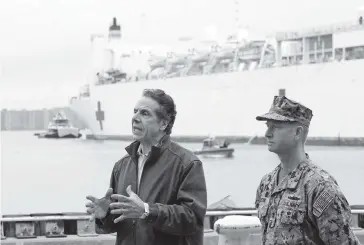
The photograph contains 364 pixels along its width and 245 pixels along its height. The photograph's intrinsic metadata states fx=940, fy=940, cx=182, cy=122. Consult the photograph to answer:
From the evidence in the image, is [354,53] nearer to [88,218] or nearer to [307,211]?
[88,218]

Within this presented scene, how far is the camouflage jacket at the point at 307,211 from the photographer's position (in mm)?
2525

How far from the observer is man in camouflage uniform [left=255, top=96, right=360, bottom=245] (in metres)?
2.53

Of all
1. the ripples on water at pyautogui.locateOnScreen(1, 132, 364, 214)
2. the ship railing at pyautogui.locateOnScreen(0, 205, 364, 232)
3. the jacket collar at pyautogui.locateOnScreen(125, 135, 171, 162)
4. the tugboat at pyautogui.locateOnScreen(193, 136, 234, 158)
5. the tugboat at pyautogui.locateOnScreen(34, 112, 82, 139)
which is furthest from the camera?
the tugboat at pyautogui.locateOnScreen(34, 112, 82, 139)

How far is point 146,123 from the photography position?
286 cm

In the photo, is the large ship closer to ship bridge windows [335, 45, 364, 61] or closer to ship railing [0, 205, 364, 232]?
ship bridge windows [335, 45, 364, 61]

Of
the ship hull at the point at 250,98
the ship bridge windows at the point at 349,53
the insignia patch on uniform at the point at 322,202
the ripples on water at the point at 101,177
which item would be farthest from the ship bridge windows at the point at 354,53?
the insignia patch on uniform at the point at 322,202

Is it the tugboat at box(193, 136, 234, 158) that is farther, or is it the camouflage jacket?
the tugboat at box(193, 136, 234, 158)

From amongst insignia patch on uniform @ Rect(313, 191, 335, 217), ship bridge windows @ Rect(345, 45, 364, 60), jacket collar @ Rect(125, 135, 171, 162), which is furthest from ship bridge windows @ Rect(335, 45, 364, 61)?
insignia patch on uniform @ Rect(313, 191, 335, 217)

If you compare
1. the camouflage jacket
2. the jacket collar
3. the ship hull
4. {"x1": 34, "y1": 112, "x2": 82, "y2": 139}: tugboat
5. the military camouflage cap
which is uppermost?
the military camouflage cap

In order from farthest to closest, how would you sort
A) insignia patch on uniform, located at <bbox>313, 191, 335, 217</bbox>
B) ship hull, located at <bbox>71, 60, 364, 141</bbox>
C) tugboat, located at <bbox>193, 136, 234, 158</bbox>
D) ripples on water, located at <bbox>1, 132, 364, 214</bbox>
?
1. ship hull, located at <bbox>71, 60, 364, 141</bbox>
2. tugboat, located at <bbox>193, 136, 234, 158</bbox>
3. ripples on water, located at <bbox>1, 132, 364, 214</bbox>
4. insignia patch on uniform, located at <bbox>313, 191, 335, 217</bbox>

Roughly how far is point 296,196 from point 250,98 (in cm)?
4591

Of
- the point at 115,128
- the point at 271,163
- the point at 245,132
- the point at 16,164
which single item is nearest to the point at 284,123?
the point at 271,163

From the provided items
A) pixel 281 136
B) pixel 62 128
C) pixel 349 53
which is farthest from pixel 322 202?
pixel 62 128

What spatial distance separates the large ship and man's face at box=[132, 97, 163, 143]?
4206 cm
